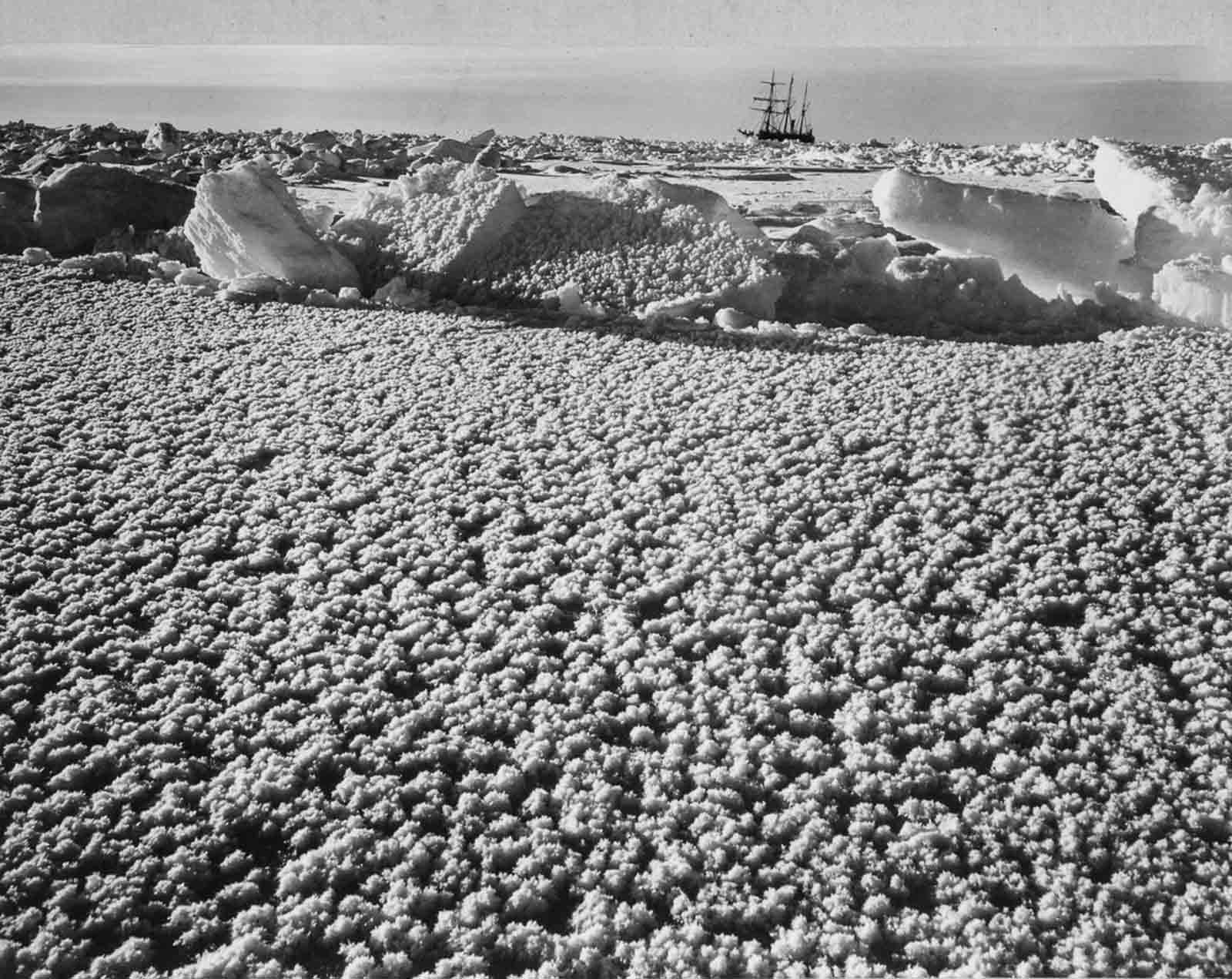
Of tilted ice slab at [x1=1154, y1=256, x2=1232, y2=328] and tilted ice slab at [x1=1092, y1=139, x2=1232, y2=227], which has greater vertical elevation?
tilted ice slab at [x1=1092, y1=139, x2=1232, y2=227]

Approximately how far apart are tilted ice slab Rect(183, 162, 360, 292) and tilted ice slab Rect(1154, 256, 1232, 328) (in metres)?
2.38

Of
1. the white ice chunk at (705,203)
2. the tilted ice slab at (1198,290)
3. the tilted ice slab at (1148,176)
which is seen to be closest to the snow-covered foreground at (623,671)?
the tilted ice slab at (1198,290)

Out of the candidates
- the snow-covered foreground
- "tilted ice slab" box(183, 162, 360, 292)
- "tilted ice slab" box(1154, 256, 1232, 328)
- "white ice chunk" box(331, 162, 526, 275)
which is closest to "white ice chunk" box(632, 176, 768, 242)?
"white ice chunk" box(331, 162, 526, 275)

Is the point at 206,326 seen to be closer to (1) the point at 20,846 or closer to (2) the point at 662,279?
(2) the point at 662,279

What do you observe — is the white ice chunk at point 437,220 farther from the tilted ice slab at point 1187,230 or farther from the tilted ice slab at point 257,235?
the tilted ice slab at point 1187,230

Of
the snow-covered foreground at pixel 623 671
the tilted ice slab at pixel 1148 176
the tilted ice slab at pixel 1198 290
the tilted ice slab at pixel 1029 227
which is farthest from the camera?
the tilted ice slab at pixel 1148 176

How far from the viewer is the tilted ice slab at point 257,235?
9.74 feet

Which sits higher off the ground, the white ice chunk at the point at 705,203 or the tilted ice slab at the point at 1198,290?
the white ice chunk at the point at 705,203

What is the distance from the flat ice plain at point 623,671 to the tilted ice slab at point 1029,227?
3.06 feet

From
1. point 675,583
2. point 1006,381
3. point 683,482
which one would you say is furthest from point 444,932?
point 1006,381

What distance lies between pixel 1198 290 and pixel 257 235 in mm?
2741

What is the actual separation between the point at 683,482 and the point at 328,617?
2.20ft

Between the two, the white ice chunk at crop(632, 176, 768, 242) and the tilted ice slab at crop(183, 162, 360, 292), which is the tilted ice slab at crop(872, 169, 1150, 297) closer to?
the white ice chunk at crop(632, 176, 768, 242)

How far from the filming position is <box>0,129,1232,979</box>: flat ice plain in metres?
1.02
